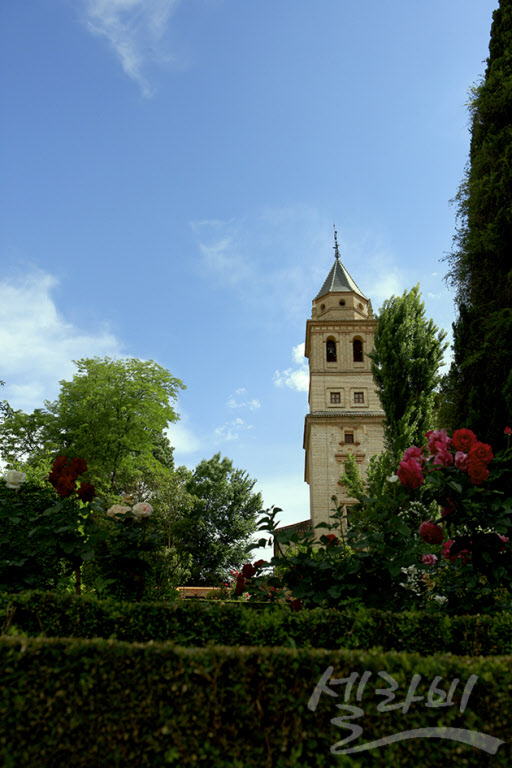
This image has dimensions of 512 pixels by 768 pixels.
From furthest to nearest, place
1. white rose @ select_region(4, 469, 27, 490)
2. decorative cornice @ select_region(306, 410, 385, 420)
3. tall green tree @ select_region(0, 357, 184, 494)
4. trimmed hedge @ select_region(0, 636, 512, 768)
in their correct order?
decorative cornice @ select_region(306, 410, 385, 420), tall green tree @ select_region(0, 357, 184, 494), white rose @ select_region(4, 469, 27, 490), trimmed hedge @ select_region(0, 636, 512, 768)

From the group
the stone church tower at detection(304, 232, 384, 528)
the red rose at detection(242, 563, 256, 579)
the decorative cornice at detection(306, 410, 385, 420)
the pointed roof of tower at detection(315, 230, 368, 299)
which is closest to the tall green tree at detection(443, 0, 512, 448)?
the red rose at detection(242, 563, 256, 579)

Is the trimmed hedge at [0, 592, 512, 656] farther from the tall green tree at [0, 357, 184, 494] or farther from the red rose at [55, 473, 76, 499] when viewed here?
the tall green tree at [0, 357, 184, 494]

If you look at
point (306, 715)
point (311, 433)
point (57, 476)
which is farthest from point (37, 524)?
point (311, 433)

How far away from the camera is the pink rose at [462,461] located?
4172 millimetres

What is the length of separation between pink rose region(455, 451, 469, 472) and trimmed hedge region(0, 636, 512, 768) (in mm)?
2101

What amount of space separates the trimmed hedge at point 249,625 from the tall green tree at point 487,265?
5.42 metres

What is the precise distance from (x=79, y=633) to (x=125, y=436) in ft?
61.1

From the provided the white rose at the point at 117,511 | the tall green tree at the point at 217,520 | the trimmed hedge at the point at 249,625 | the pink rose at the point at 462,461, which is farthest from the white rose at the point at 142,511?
the tall green tree at the point at 217,520

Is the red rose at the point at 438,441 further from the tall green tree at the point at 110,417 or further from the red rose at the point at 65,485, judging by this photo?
the tall green tree at the point at 110,417

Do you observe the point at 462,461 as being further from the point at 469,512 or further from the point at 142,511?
the point at 142,511

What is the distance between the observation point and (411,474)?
14.1ft

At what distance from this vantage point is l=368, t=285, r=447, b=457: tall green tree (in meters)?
16.2

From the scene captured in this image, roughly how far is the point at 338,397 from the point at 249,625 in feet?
101

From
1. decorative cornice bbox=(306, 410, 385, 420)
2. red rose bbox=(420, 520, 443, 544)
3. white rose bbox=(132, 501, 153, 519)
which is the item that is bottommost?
red rose bbox=(420, 520, 443, 544)
